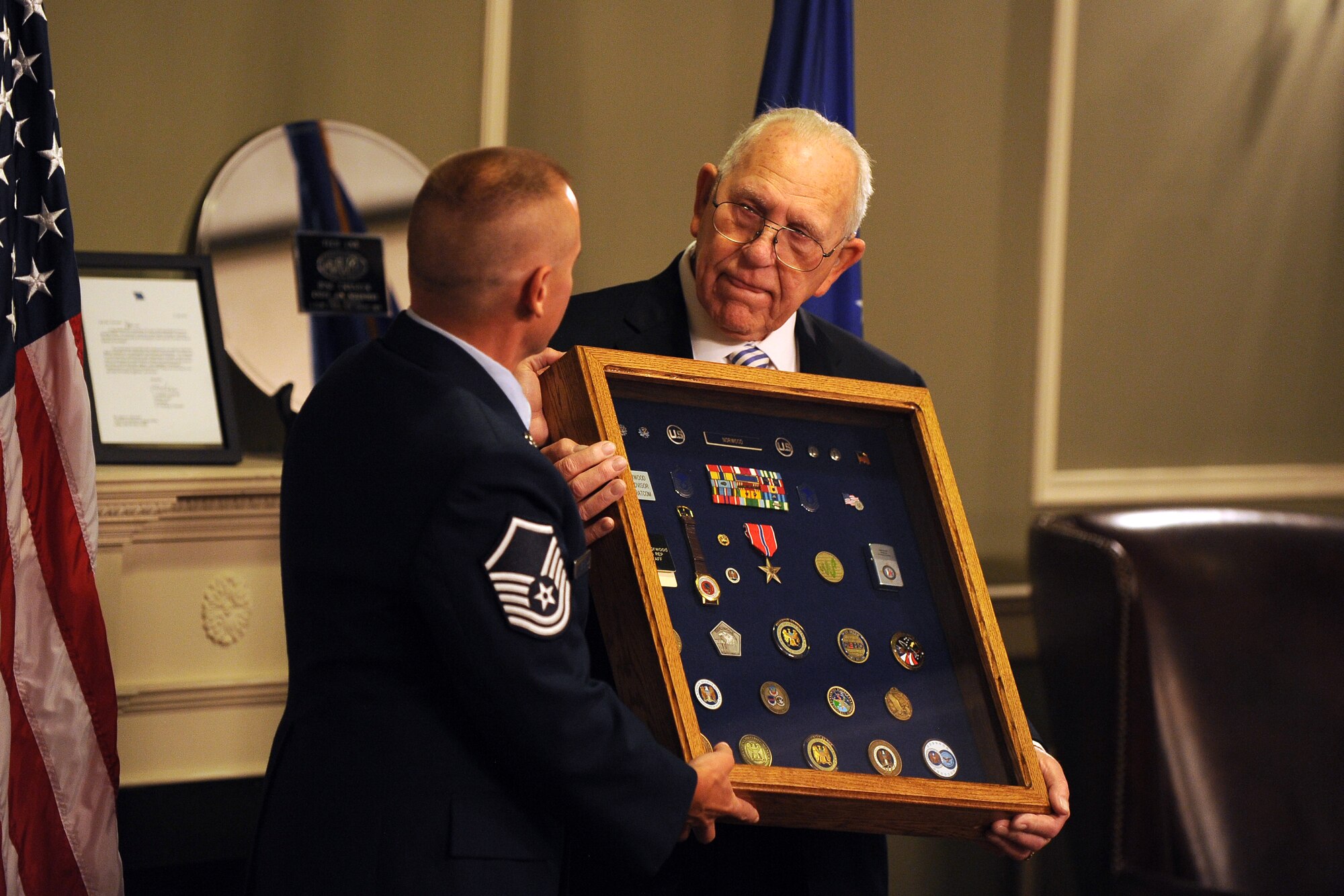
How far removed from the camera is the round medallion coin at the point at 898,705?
1556 mm

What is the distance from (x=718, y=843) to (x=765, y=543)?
0.47m

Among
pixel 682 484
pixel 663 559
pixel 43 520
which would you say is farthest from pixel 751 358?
pixel 43 520

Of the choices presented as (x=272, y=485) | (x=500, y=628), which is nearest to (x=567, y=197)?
(x=500, y=628)

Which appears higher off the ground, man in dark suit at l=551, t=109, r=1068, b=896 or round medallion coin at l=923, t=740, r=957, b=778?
man in dark suit at l=551, t=109, r=1068, b=896

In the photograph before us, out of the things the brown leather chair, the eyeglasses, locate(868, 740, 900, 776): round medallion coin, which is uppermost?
the eyeglasses

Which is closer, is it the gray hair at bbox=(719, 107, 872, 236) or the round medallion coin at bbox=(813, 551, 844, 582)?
the round medallion coin at bbox=(813, 551, 844, 582)

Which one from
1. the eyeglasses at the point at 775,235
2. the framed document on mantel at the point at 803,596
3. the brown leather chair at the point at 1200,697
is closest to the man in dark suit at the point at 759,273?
the eyeglasses at the point at 775,235

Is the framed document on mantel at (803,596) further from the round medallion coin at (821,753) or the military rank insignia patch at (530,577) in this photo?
the military rank insignia patch at (530,577)

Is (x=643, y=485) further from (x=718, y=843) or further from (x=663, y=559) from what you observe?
(x=718, y=843)

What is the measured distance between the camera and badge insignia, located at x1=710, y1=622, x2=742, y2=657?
4.84 feet

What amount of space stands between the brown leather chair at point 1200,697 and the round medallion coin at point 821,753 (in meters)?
1.26

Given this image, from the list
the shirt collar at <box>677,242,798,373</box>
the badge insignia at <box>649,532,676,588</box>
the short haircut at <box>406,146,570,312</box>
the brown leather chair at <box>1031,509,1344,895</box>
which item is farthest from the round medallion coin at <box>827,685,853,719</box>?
the brown leather chair at <box>1031,509,1344,895</box>

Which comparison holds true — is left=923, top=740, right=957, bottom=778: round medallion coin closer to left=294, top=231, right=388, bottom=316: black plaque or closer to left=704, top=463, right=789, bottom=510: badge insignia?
left=704, top=463, right=789, bottom=510: badge insignia

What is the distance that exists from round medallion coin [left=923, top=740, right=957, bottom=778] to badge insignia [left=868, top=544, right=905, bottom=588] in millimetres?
227
